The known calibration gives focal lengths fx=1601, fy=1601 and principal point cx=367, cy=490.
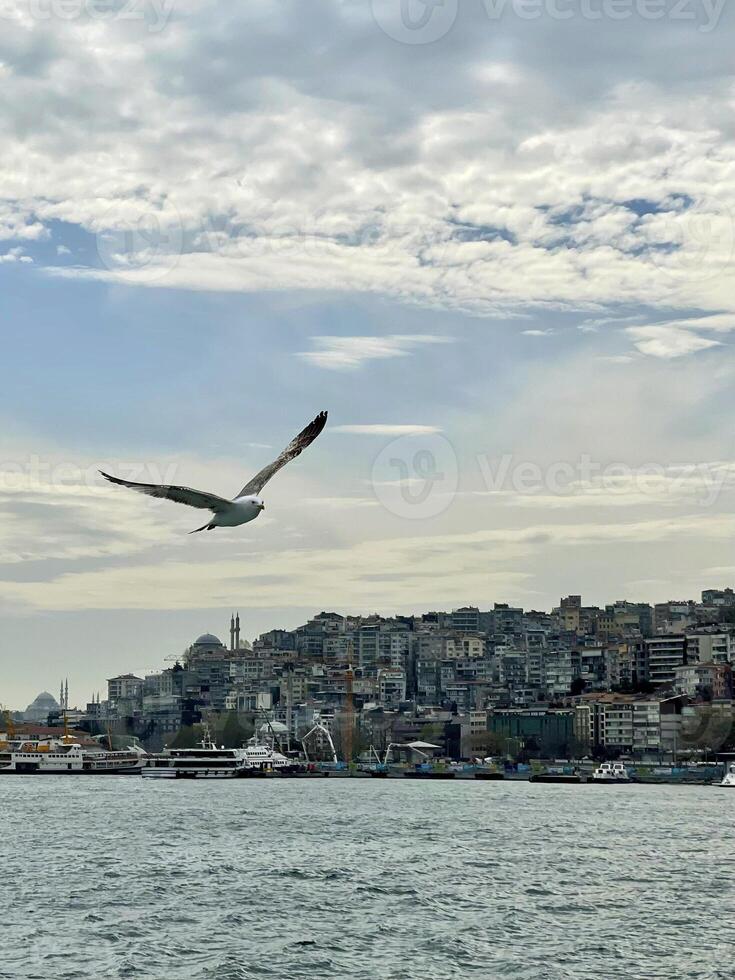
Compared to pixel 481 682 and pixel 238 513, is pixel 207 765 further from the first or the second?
pixel 238 513

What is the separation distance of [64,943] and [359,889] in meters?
6.80

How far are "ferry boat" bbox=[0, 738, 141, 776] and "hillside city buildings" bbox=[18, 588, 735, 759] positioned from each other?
1933 cm

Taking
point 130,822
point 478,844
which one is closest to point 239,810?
point 130,822

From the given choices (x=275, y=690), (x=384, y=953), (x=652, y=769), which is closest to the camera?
(x=384, y=953)

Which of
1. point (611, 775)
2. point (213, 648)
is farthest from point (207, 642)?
point (611, 775)

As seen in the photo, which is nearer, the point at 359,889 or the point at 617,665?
the point at 359,889

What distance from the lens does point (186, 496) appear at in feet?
42.4

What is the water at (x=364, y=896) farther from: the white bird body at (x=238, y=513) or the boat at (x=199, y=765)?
the boat at (x=199, y=765)

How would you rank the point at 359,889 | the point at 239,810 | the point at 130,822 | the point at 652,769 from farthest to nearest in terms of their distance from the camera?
the point at 652,769 < the point at 239,810 < the point at 130,822 < the point at 359,889

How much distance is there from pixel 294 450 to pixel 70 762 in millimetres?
91222

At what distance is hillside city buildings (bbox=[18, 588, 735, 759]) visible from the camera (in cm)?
10631

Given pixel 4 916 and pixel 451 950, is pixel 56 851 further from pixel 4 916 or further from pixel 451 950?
pixel 451 950

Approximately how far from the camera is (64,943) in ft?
Result: 65.1

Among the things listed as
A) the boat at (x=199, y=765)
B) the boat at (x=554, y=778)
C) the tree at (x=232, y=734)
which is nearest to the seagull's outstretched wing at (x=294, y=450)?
the boat at (x=554, y=778)
